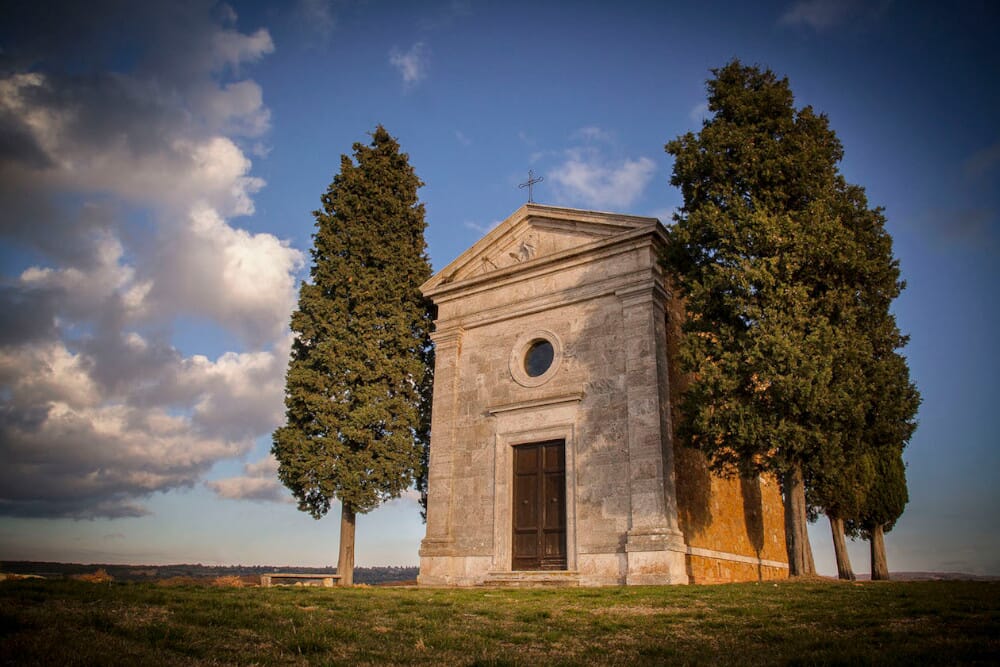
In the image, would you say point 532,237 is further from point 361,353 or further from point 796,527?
point 796,527

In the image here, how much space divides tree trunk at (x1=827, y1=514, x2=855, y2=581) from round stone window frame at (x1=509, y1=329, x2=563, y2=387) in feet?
26.9

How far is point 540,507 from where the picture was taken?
15906 mm

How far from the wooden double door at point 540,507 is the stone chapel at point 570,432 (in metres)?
0.03

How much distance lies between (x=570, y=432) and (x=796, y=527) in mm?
5190

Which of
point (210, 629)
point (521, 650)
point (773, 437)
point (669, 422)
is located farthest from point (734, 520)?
point (210, 629)

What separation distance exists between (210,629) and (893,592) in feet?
29.5

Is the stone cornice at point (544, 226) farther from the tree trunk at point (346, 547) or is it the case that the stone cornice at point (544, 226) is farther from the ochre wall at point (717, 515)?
the tree trunk at point (346, 547)

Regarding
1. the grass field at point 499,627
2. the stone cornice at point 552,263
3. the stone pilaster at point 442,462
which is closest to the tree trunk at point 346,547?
the stone pilaster at point 442,462

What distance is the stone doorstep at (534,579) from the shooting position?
1436 cm

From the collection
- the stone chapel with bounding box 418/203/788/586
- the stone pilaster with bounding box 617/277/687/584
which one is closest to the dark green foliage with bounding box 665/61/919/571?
the stone pilaster with bounding box 617/277/687/584

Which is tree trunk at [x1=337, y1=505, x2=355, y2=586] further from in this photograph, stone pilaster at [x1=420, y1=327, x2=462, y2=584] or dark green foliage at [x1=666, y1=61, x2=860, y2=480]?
dark green foliage at [x1=666, y1=61, x2=860, y2=480]

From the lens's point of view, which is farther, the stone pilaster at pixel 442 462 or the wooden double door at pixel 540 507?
the stone pilaster at pixel 442 462

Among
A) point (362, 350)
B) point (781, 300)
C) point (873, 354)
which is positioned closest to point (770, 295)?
point (781, 300)

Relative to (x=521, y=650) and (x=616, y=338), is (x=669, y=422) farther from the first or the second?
(x=521, y=650)
